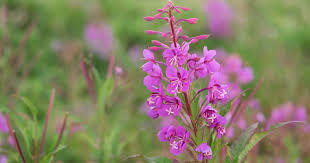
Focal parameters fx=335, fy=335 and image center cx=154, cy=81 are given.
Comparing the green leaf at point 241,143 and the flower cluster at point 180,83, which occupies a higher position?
the flower cluster at point 180,83

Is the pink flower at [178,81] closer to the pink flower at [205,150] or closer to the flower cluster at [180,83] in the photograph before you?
the flower cluster at [180,83]

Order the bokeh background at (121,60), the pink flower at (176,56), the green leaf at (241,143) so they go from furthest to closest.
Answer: the bokeh background at (121,60)
the green leaf at (241,143)
the pink flower at (176,56)

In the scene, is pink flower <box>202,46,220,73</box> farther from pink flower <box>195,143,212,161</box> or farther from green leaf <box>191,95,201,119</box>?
pink flower <box>195,143,212,161</box>

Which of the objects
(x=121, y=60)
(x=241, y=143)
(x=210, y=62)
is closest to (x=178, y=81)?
(x=210, y=62)

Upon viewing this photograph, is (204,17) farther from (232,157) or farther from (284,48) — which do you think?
(232,157)

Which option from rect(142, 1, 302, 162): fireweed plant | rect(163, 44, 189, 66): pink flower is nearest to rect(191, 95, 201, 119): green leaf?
rect(142, 1, 302, 162): fireweed plant

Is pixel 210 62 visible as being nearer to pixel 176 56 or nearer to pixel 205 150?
pixel 176 56

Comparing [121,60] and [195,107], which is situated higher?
[195,107]

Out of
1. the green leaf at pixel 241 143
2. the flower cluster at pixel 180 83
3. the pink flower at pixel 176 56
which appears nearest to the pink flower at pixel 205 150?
the flower cluster at pixel 180 83
